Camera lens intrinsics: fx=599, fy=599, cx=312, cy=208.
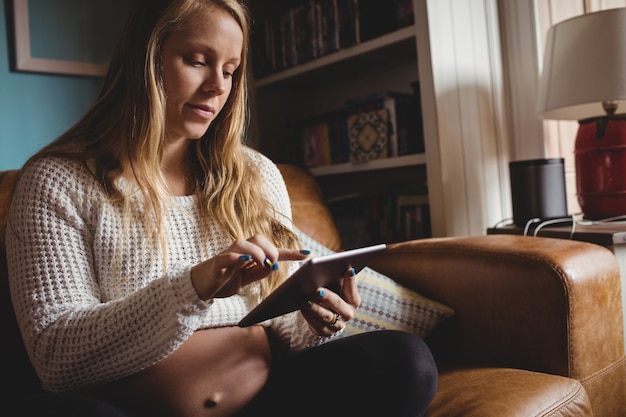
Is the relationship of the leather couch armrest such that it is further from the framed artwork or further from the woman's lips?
the framed artwork

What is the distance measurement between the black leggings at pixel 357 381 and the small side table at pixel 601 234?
2.04 feet

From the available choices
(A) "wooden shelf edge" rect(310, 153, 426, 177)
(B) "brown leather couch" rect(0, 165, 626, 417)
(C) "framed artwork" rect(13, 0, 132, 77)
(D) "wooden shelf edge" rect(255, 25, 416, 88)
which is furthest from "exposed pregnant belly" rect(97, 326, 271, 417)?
(C) "framed artwork" rect(13, 0, 132, 77)

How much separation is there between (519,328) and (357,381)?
1.45 ft

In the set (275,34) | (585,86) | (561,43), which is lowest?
(585,86)

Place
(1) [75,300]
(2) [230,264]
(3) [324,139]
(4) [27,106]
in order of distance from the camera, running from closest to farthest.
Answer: (2) [230,264]
(1) [75,300]
(4) [27,106]
(3) [324,139]

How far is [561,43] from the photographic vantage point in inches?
62.5

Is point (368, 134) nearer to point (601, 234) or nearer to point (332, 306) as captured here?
point (601, 234)

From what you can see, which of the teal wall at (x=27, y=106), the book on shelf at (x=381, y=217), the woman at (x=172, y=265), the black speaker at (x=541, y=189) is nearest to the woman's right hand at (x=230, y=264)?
the woman at (x=172, y=265)

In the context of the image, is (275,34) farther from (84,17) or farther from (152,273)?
(152,273)

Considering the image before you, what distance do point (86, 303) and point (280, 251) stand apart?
0.32 meters

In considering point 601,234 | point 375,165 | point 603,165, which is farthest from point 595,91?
point 375,165

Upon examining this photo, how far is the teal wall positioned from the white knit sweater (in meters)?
0.95

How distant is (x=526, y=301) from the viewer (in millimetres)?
1188

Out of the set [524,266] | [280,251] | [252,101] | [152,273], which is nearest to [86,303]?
[152,273]
